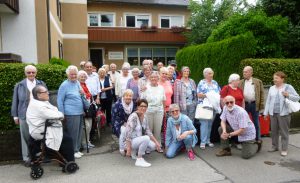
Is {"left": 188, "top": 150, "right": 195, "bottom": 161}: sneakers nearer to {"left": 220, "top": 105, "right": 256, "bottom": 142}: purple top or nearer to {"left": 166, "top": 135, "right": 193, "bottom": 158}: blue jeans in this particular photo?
{"left": 166, "top": 135, "right": 193, "bottom": 158}: blue jeans

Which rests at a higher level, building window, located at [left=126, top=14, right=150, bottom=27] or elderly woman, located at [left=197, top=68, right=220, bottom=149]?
building window, located at [left=126, top=14, right=150, bottom=27]

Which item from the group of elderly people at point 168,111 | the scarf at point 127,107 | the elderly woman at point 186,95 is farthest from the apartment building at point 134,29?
the scarf at point 127,107

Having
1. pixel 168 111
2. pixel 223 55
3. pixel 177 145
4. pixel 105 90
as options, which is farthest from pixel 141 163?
pixel 223 55

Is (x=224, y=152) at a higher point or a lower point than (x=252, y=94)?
lower

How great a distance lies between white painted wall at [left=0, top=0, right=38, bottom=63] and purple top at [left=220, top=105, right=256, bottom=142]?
8.18m

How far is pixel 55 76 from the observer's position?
6305 millimetres

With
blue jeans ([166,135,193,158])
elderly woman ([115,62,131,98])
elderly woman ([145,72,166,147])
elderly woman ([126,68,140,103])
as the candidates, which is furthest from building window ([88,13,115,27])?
blue jeans ([166,135,193,158])

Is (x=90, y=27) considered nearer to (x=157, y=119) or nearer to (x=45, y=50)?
(x=45, y=50)

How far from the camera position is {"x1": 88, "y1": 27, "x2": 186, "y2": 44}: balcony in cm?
2275

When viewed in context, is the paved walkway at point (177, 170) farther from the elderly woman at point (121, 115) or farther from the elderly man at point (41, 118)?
the elderly man at point (41, 118)

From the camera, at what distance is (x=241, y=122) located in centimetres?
575

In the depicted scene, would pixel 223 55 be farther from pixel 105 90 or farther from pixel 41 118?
pixel 41 118

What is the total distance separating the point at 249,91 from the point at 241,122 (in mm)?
A: 961

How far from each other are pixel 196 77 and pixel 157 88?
237 inches
